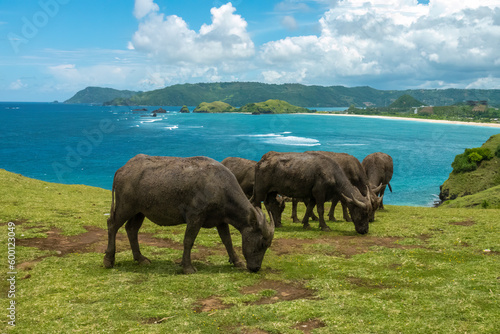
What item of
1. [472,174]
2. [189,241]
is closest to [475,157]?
[472,174]

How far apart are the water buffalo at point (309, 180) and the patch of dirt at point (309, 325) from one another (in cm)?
1124

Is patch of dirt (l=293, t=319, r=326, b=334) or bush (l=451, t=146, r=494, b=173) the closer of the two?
patch of dirt (l=293, t=319, r=326, b=334)

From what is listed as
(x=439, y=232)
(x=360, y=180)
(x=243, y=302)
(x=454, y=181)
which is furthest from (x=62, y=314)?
(x=454, y=181)

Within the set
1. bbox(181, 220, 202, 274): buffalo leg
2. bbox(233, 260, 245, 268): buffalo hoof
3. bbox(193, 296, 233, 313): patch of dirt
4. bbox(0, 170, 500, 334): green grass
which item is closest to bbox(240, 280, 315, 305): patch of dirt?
bbox(0, 170, 500, 334): green grass

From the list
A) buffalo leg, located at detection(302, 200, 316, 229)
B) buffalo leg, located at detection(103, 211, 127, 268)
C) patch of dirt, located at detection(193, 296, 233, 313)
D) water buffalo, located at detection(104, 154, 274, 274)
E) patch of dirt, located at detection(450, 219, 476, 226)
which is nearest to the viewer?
patch of dirt, located at detection(193, 296, 233, 313)

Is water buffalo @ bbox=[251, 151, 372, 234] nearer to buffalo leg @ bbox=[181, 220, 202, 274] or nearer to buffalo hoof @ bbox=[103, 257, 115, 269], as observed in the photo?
buffalo leg @ bbox=[181, 220, 202, 274]

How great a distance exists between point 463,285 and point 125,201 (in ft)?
35.8

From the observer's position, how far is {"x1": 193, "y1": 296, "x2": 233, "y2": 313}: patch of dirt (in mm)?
10062

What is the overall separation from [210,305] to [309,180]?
37.6 feet

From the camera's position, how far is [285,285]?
473 inches

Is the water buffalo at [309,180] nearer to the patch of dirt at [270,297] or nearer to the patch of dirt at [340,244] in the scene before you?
the patch of dirt at [340,244]

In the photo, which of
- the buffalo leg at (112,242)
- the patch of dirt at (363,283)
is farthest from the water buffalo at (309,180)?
the buffalo leg at (112,242)

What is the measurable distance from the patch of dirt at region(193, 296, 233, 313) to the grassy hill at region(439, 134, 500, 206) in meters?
44.1

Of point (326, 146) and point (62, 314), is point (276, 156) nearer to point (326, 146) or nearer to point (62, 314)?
point (62, 314)
